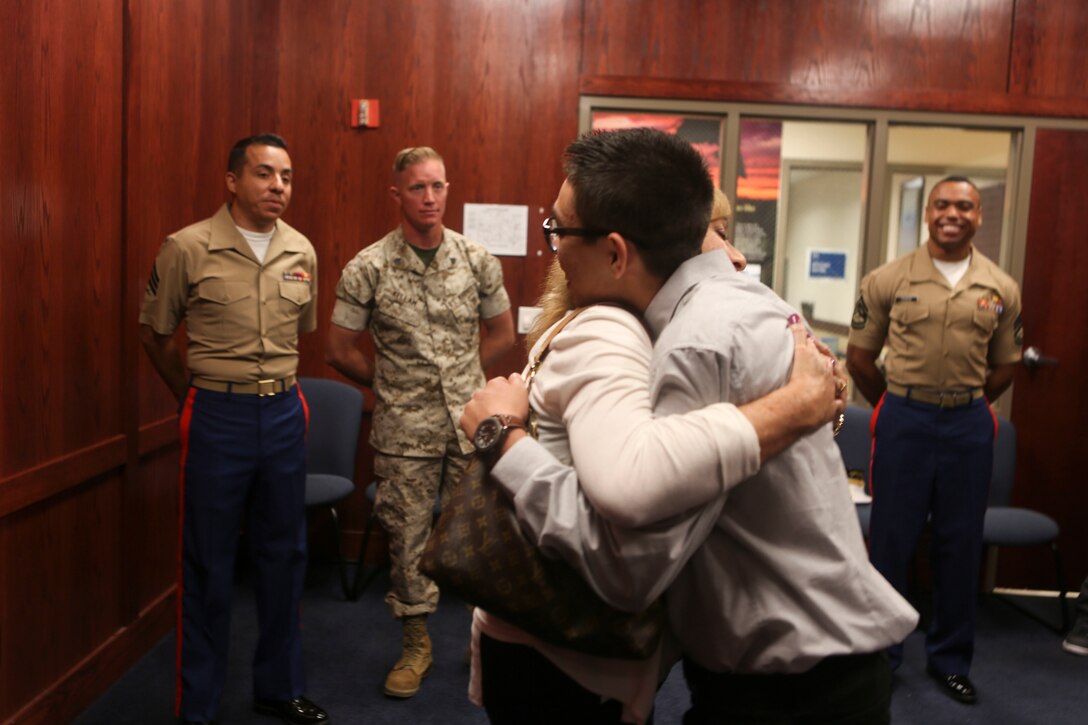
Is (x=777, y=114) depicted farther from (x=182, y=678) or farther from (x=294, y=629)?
(x=182, y=678)

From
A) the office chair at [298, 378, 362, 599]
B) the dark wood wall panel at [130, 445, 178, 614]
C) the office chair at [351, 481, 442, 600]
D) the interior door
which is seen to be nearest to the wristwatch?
the dark wood wall panel at [130, 445, 178, 614]

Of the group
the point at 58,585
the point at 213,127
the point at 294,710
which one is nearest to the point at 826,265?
the point at 213,127

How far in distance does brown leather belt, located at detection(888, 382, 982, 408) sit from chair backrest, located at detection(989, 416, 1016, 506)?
2.84 ft

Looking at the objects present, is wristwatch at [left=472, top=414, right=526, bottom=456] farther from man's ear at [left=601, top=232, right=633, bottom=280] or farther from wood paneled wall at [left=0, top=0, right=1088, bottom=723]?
wood paneled wall at [left=0, top=0, right=1088, bottom=723]

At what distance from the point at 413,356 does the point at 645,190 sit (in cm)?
222

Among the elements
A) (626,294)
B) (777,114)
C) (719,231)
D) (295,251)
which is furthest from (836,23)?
(626,294)

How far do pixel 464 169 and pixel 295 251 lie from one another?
1.44 meters

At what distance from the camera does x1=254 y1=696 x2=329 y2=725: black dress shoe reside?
2766 millimetres

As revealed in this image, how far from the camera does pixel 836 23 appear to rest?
4168mm

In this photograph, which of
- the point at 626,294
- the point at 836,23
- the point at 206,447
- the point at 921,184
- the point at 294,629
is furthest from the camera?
the point at 921,184

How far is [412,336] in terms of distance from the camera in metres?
3.15

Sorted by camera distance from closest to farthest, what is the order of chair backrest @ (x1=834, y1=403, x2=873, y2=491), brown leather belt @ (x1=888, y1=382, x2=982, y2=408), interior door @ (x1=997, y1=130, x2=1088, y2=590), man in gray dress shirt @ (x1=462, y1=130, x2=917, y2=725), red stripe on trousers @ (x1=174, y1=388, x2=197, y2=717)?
man in gray dress shirt @ (x1=462, y1=130, x2=917, y2=725) → red stripe on trousers @ (x1=174, y1=388, x2=197, y2=717) → brown leather belt @ (x1=888, y1=382, x2=982, y2=408) → chair backrest @ (x1=834, y1=403, x2=873, y2=491) → interior door @ (x1=997, y1=130, x2=1088, y2=590)

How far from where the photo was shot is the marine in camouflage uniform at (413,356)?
10.3 feet

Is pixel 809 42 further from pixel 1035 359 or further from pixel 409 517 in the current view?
pixel 409 517
